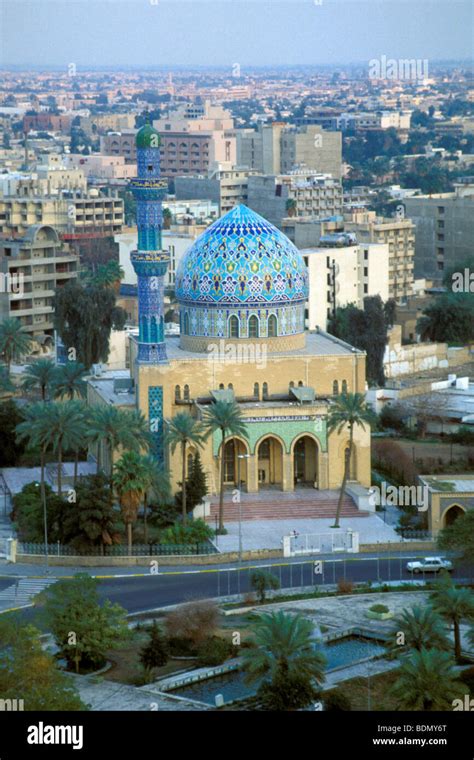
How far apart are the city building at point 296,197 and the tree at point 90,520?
72.3 meters

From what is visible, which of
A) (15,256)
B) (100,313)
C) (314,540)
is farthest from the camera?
(15,256)

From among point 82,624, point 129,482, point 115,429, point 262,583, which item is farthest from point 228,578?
point 82,624

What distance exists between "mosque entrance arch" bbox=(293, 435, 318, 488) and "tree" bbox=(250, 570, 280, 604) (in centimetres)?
1157

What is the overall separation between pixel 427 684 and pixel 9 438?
1180 inches

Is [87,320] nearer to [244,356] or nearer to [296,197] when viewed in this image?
[244,356]

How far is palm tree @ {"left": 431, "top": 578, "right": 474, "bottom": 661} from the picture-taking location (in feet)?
156

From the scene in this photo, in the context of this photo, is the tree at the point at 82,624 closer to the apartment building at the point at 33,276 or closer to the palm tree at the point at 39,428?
the palm tree at the point at 39,428

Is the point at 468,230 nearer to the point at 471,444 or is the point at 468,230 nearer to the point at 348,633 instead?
the point at 471,444

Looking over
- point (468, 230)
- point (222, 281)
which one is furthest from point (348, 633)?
point (468, 230)

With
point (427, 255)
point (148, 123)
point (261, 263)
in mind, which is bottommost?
point (427, 255)

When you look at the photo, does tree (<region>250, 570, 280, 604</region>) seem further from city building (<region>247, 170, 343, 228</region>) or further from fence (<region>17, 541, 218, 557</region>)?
city building (<region>247, 170, 343, 228</region>)

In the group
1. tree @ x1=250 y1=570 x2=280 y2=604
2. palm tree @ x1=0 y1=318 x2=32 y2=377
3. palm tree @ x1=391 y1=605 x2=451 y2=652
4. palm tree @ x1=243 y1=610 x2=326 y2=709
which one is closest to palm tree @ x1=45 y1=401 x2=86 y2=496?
tree @ x1=250 y1=570 x2=280 y2=604
